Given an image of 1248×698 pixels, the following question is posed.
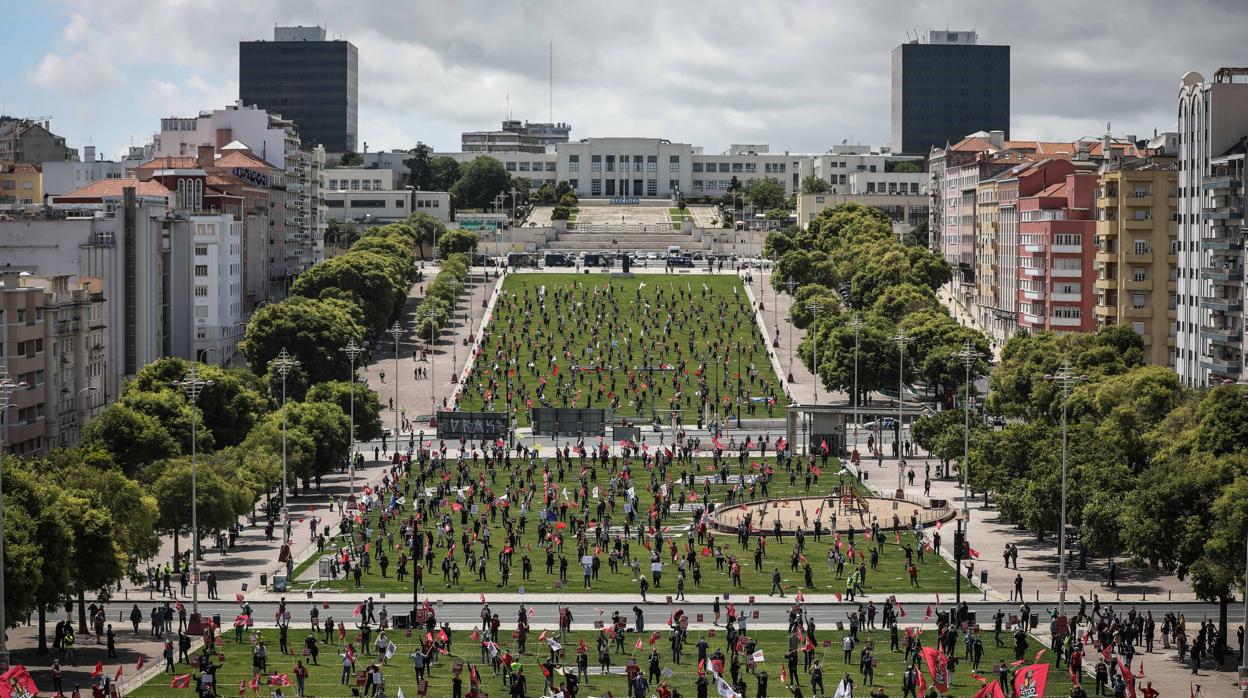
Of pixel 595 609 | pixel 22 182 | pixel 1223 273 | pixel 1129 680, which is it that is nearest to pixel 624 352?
pixel 1223 273

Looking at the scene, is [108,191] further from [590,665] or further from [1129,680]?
[1129,680]

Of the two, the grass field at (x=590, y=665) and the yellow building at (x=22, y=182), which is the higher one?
the yellow building at (x=22, y=182)

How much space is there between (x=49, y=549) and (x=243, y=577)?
1719cm

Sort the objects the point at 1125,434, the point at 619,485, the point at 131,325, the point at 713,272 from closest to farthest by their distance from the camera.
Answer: the point at 1125,434
the point at 619,485
the point at 131,325
the point at 713,272

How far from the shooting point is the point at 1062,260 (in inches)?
5300

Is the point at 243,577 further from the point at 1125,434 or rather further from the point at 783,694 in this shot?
the point at 1125,434

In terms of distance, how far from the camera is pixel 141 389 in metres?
94.6

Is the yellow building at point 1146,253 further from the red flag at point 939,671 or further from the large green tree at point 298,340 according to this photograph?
the red flag at point 939,671

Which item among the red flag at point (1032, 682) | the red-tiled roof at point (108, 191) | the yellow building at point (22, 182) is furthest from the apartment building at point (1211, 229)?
the yellow building at point (22, 182)

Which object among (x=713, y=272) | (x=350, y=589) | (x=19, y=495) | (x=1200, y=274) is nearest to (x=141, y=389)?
(x=350, y=589)

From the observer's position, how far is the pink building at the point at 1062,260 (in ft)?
438

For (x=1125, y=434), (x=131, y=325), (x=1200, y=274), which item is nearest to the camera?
(x=1125, y=434)

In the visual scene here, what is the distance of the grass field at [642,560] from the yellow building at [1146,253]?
1129 inches

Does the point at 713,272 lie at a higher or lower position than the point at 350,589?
higher
